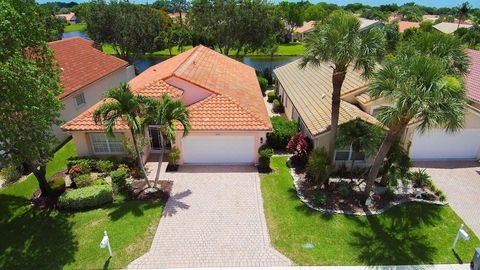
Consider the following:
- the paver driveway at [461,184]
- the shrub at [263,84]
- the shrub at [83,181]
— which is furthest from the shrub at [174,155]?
the shrub at [263,84]

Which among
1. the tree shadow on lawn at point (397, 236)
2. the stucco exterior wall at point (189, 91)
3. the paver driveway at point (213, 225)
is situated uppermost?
the stucco exterior wall at point (189, 91)

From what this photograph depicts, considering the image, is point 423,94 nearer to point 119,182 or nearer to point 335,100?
point 335,100

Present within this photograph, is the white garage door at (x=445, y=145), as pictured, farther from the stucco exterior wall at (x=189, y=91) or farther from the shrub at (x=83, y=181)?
the shrub at (x=83, y=181)

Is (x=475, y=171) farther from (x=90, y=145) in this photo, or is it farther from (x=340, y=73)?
(x=90, y=145)

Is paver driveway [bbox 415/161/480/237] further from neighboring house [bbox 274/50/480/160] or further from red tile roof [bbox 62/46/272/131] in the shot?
red tile roof [bbox 62/46/272/131]

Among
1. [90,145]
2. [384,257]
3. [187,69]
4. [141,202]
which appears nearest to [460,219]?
[384,257]

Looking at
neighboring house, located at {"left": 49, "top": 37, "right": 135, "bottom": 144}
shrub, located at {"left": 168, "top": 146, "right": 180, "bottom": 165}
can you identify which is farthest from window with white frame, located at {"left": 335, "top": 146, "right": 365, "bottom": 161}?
neighboring house, located at {"left": 49, "top": 37, "right": 135, "bottom": 144}
